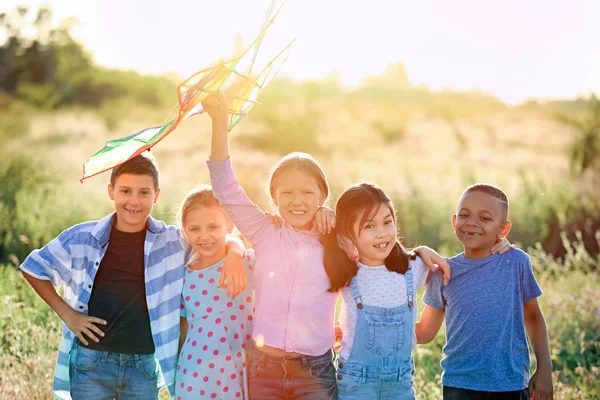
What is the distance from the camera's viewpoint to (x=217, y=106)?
3158 millimetres

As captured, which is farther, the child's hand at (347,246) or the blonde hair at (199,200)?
the blonde hair at (199,200)

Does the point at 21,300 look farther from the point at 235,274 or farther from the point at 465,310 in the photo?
the point at 465,310

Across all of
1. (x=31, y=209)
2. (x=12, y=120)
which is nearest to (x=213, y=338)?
(x=31, y=209)

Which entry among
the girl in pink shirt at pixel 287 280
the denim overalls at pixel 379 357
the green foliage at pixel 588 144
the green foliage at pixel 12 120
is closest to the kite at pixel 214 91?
the girl in pink shirt at pixel 287 280

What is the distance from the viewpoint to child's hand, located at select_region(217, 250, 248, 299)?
10.8ft

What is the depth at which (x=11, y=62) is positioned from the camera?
93.8ft

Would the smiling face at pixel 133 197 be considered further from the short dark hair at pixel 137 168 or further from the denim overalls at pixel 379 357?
the denim overalls at pixel 379 357

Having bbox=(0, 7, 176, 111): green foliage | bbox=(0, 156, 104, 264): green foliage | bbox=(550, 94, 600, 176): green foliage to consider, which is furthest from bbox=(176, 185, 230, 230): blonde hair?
bbox=(0, 7, 176, 111): green foliage

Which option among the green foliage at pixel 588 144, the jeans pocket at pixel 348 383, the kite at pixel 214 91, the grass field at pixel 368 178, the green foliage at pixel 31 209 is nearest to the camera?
the kite at pixel 214 91

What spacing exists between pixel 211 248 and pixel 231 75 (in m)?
0.91

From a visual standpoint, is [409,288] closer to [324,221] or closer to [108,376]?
[324,221]

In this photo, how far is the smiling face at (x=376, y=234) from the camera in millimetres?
3234

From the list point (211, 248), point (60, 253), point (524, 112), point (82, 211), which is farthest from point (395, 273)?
point (524, 112)

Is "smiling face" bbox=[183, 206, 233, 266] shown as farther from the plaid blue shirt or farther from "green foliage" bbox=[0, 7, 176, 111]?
"green foliage" bbox=[0, 7, 176, 111]
